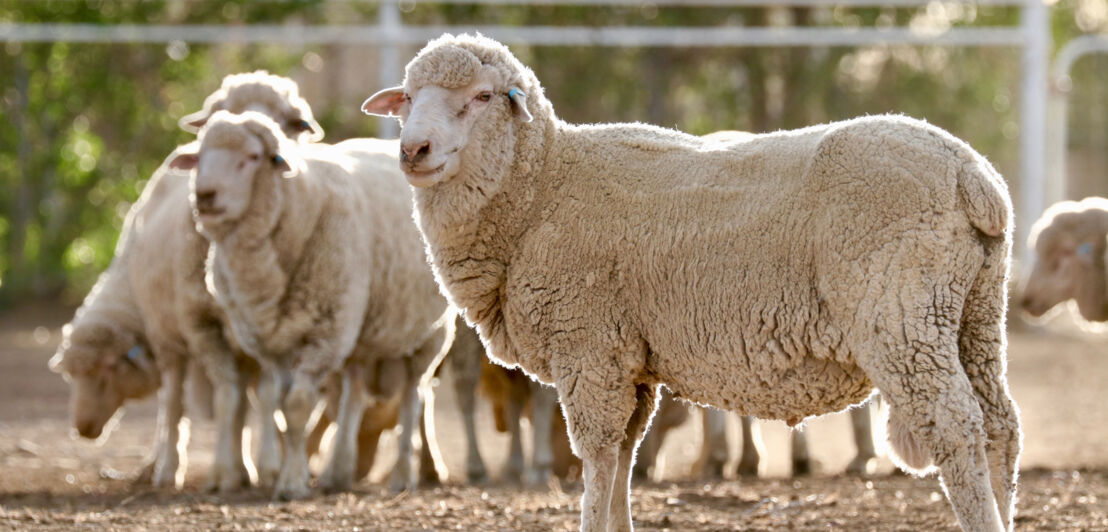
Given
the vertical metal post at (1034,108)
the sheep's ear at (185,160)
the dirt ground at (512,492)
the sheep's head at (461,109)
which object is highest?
the vertical metal post at (1034,108)

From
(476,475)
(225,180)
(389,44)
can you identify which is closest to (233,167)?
(225,180)

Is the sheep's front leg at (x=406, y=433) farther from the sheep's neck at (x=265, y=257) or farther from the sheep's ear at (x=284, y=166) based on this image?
the sheep's ear at (x=284, y=166)

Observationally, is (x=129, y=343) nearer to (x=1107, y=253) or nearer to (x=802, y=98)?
(x=1107, y=253)

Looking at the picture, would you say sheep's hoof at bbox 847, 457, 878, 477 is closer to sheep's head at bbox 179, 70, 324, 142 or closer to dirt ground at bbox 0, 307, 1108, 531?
dirt ground at bbox 0, 307, 1108, 531

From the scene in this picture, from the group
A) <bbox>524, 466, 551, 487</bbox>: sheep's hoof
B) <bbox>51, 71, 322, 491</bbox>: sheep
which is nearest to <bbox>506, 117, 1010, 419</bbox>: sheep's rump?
<bbox>524, 466, 551, 487</bbox>: sheep's hoof

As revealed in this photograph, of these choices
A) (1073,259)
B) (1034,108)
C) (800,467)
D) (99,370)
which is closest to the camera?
(800,467)

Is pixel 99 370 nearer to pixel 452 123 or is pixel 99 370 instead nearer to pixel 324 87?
pixel 452 123

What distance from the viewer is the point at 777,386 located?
5051mm

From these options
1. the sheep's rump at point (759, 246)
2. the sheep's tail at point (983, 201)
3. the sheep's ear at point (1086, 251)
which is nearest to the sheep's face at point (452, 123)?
the sheep's rump at point (759, 246)

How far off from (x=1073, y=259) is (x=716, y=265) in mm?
5072

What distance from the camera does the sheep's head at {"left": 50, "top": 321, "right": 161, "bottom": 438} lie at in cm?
943

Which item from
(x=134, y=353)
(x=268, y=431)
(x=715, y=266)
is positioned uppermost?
(x=134, y=353)

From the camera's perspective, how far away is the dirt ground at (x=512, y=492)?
634cm

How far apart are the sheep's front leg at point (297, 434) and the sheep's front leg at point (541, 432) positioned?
1.58 meters
